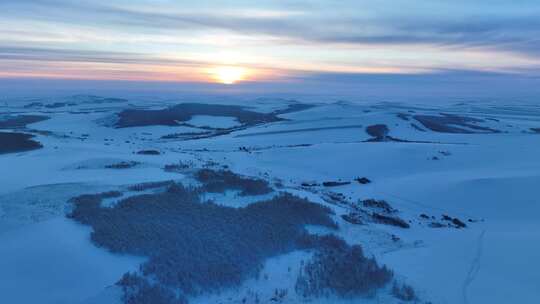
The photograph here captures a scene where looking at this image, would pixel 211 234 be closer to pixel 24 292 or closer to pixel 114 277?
pixel 114 277

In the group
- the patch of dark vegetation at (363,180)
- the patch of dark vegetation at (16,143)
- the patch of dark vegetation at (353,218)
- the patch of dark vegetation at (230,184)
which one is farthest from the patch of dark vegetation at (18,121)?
the patch of dark vegetation at (353,218)

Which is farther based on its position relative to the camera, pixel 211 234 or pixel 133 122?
pixel 133 122

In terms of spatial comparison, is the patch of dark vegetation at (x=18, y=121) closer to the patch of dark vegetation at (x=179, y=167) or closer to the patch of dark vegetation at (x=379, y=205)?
the patch of dark vegetation at (x=179, y=167)

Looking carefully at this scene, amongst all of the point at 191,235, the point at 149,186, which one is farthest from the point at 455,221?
the point at 149,186

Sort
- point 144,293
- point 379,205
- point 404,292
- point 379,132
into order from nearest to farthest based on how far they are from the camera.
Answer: point 144,293, point 404,292, point 379,205, point 379,132

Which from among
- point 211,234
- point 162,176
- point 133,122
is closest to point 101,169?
point 162,176

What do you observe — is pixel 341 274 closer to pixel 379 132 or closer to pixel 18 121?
pixel 379 132

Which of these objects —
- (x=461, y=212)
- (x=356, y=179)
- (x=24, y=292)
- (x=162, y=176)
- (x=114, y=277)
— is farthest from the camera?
(x=356, y=179)
